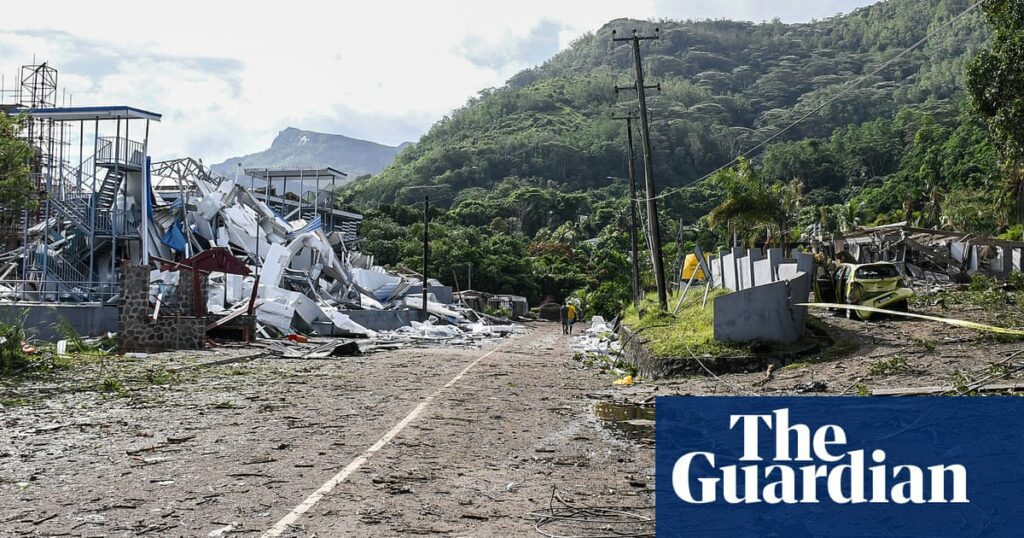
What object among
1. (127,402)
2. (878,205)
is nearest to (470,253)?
(878,205)

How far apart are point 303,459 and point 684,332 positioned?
564 inches

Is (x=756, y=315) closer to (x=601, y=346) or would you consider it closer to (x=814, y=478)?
(x=814, y=478)

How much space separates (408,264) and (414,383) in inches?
2572

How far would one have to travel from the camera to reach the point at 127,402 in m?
13.5

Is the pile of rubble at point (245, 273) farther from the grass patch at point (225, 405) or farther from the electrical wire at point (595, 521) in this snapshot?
the electrical wire at point (595, 521)

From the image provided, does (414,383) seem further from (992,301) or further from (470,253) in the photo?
(470,253)

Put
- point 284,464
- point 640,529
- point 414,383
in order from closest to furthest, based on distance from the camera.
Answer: point 640,529 → point 284,464 → point 414,383

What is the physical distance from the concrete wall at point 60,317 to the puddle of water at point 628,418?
70.1 ft

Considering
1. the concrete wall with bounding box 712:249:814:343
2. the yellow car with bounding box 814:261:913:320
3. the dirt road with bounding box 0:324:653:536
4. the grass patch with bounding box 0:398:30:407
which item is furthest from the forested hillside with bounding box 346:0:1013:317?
the grass patch with bounding box 0:398:30:407

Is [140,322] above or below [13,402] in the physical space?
above

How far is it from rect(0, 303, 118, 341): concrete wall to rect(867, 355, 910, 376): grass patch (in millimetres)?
24472

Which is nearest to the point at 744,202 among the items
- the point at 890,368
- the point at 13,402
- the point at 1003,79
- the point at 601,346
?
the point at 601,346

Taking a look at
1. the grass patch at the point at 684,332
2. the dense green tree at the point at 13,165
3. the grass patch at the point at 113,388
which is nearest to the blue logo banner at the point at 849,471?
the grass patch at the point at 684,332

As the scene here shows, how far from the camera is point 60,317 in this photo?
29.5m
